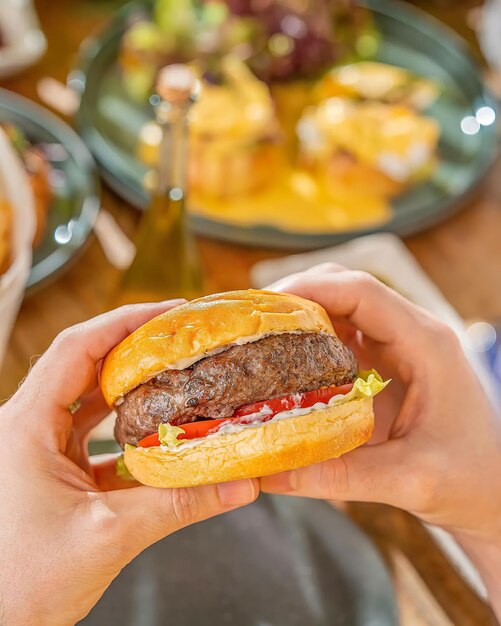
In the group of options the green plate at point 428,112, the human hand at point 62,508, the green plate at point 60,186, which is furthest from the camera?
the green plate at point 428,112

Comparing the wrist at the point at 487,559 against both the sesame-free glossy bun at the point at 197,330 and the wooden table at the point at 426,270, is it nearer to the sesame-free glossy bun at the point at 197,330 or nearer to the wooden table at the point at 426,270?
the wooden table at the point at 426,270

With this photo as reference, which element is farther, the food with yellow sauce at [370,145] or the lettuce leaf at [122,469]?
the food with yellow sauce at [370,145]

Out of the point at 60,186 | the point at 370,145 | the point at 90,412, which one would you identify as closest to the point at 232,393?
the point at 90,412

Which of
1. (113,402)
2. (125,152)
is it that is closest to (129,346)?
(113,402)

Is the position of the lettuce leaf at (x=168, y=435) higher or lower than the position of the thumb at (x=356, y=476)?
higher

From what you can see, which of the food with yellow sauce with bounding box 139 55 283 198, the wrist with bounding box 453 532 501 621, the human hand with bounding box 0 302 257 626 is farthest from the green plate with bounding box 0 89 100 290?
the wrist with bounding box 453 532 501 621

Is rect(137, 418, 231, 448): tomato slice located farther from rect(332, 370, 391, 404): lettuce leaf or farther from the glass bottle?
the glass bottle

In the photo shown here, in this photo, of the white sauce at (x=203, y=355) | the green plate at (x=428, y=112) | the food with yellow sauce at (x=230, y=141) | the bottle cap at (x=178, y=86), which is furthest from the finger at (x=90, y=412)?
the food with yellow sauce at (x=230, y=141)

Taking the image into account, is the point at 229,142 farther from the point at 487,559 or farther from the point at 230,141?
the point at 487,559
